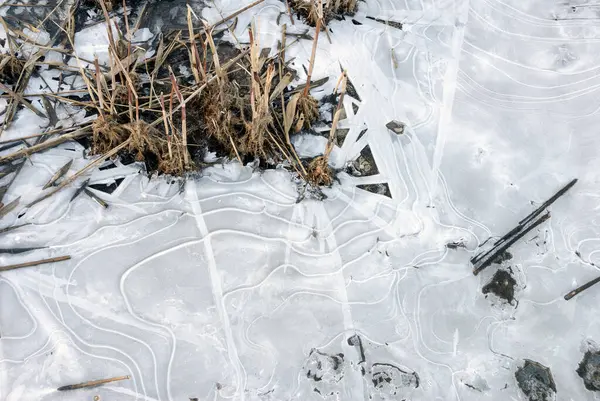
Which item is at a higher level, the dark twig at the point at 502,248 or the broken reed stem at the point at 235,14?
the broken reed stem at the point at 235,14

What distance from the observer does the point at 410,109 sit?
2.81 meters

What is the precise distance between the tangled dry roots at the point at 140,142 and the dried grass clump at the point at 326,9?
1293 mm

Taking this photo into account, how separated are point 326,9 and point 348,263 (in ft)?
5.72

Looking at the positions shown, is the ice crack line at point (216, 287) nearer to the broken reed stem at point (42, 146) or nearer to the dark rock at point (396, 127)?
the broken reed stem at point (42, 146)

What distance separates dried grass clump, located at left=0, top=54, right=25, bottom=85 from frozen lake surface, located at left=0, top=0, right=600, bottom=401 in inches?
12.4

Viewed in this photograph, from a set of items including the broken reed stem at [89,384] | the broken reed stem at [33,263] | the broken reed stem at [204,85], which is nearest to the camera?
the broken reed stem at [89,384]

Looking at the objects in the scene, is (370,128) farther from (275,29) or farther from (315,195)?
Result: (275,29)

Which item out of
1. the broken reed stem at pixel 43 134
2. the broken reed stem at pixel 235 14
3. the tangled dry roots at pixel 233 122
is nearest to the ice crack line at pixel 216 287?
the tangled dry roots at pixel 233 122

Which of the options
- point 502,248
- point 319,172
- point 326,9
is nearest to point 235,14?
point 326,9

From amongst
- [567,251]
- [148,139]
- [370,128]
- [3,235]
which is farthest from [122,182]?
[567,251]

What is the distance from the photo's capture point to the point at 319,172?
2473mm

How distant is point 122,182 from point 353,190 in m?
1.31

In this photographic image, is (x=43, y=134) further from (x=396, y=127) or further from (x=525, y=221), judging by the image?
(x=525, y=221)

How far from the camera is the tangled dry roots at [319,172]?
246 centimetres
